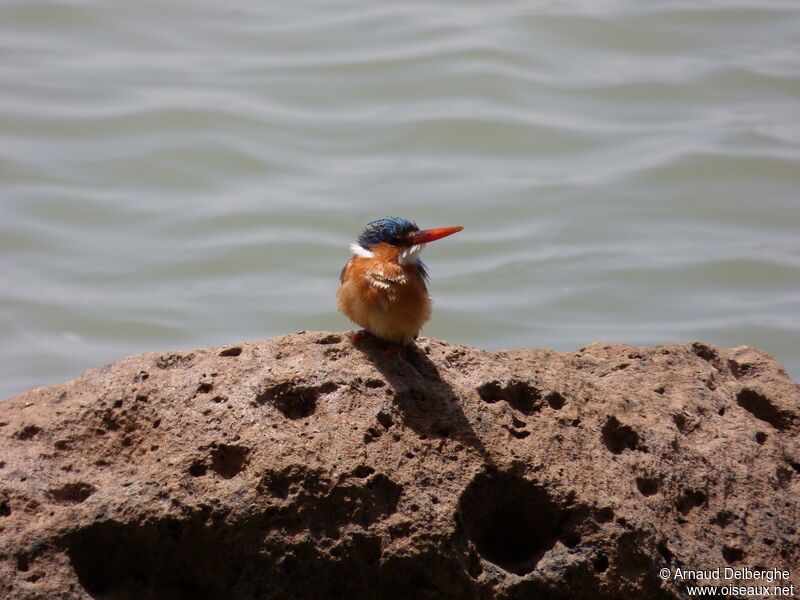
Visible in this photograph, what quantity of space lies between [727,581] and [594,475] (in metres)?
0.61

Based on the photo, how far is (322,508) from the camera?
3934 millimetres

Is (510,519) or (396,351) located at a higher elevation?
(396,351)

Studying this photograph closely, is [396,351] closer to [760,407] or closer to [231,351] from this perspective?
[231,351]

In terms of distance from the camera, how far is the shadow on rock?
423cm

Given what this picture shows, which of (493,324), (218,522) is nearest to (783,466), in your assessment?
(218,522)

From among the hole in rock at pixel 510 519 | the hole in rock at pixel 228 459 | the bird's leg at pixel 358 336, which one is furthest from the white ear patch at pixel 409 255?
the hole in rock at pixel 228 459

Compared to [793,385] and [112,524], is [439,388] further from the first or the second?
[793,385]

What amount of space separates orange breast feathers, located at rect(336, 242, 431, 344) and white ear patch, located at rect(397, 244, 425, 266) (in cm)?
1

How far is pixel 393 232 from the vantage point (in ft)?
15.9

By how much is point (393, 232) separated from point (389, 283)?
0.32m

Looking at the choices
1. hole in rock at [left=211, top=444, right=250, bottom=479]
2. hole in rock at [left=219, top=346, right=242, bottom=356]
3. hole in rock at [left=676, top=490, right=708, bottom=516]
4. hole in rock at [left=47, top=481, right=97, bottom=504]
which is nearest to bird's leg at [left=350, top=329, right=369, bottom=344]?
hole in rock at [left=219, top=346, right=242, bottom=356]

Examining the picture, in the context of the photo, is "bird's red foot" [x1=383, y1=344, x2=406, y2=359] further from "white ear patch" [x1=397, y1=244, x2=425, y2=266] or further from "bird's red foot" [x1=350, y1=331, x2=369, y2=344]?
"white ear patch" [x1=397, y1=244, x2=425, y2=266]

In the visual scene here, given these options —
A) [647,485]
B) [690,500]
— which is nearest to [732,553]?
[690,500]

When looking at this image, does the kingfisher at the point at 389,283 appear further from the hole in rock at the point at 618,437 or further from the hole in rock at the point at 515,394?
the hole in rock at the point at 618,437
